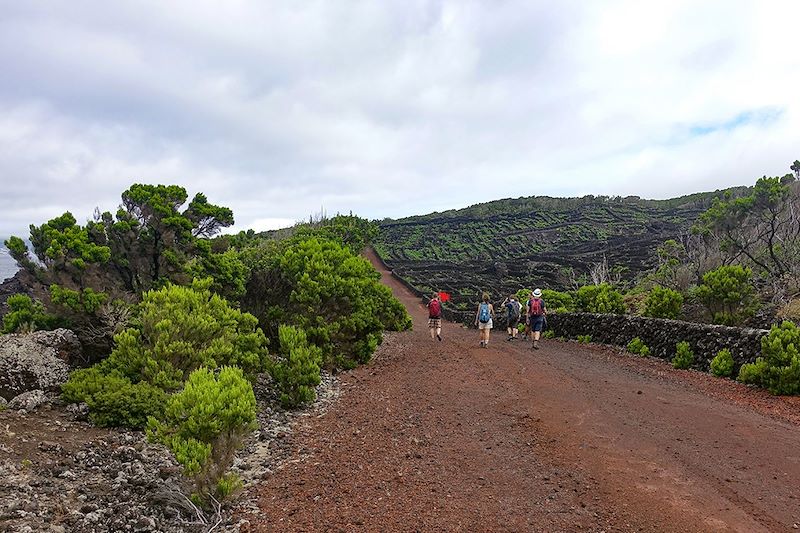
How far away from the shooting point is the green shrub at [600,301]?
A: 16.9 meters

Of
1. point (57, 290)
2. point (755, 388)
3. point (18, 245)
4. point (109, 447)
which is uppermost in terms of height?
point (18, 245)

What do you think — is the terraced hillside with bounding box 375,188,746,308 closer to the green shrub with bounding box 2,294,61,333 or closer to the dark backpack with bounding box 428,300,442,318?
the dark backpack with bounding box 428,300,442,318

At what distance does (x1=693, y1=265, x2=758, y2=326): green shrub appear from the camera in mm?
12320

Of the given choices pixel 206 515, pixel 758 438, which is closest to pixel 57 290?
pixel 206 515

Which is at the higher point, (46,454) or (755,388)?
(46,454)

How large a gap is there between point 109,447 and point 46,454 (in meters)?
0.62

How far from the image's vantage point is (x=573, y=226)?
62.4 metres

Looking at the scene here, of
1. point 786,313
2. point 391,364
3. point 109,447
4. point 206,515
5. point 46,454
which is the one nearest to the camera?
point 206,515

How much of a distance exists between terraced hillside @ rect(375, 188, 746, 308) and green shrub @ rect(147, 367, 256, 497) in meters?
26.4

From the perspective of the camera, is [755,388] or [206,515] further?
Answer: [755,388]

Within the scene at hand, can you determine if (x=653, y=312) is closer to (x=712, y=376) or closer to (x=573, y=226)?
→ (x=712, y=376)

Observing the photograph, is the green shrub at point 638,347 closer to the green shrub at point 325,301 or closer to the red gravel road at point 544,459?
the red gravel road at point 544,459

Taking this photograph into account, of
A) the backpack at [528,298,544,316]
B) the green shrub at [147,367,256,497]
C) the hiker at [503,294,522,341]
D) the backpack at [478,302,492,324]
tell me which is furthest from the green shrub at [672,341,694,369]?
the green shrub at [147,367,256,497]

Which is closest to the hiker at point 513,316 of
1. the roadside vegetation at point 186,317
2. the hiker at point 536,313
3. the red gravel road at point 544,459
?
the hiker at point 536,313
